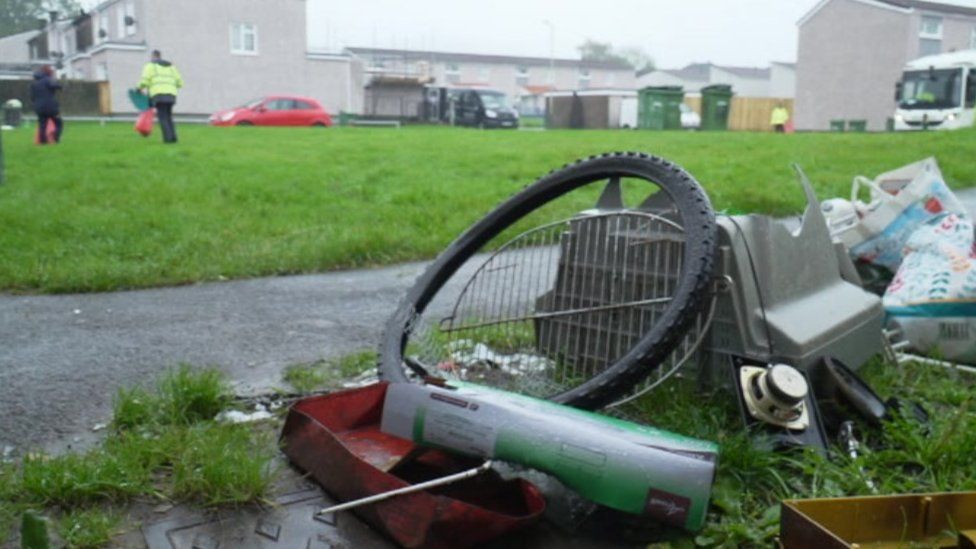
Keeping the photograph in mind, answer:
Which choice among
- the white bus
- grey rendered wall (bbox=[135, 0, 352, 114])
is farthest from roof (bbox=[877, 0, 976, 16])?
grey rendered wall (bbox=[135, 0, 352, 114])

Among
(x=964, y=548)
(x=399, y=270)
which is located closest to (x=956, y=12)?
(x=399, y=270)

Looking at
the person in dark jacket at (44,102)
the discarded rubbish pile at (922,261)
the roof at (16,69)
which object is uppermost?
the roof at (16,69)

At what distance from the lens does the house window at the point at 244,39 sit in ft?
151

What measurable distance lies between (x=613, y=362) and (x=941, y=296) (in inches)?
67.6

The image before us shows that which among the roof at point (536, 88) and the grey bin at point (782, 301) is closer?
the grey bin at point (782, 301)

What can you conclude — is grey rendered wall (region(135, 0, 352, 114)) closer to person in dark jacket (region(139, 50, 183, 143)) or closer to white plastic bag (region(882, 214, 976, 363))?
person in dark jacket (region(139, 50, 183, 143))

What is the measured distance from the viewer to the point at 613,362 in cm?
300

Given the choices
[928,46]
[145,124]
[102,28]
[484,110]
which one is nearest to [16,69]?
[102,28]

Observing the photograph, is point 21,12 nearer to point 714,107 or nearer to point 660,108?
point 660,108

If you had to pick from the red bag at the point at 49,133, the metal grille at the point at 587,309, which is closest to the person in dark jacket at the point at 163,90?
the red bag at the point at 49,133

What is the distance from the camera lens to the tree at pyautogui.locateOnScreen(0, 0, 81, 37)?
2566cm

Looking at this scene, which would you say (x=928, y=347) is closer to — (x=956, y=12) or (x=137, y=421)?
(x=137, y=421)

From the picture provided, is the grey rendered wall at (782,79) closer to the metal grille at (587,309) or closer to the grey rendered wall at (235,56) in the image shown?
the grey rendered wall at (235,56)

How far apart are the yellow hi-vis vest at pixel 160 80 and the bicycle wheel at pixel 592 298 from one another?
16134mm
